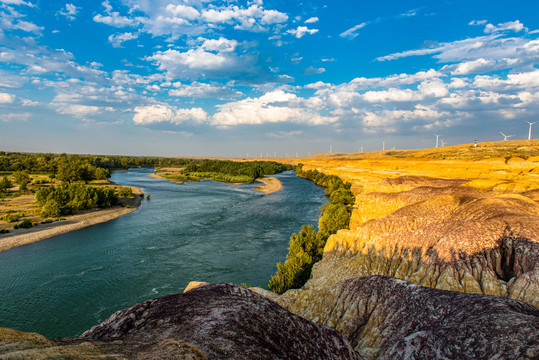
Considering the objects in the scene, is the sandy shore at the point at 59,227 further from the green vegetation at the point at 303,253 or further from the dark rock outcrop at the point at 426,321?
the dark rock outcrop at the point at 426,321

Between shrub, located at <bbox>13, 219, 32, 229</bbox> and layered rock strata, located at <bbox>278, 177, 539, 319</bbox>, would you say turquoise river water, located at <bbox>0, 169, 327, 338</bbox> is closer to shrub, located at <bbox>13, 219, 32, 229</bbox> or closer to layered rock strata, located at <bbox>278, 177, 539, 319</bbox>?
shrub, located at <bbox>13, 219, 32, 229</bbox>

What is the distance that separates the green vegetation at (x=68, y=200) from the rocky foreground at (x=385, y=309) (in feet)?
162

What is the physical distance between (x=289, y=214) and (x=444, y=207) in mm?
34757

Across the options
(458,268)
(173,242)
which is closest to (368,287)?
(458,268)

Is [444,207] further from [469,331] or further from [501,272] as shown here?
[469,331]

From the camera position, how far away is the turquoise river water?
22203 mm

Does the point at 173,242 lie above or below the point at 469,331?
below

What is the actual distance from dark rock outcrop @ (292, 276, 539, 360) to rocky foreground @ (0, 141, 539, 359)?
0.03 m

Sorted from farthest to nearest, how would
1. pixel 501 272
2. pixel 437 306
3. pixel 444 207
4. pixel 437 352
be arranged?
pixel 444 207 < pixel 501 272 < pixel 437 306 < pixel 437 352

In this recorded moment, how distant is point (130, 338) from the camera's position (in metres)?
5.57

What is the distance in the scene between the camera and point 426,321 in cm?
803

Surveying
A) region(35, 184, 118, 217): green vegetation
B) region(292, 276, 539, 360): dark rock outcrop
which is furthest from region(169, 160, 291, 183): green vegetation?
region(292, 276, 539, 360): dark rock outcrop

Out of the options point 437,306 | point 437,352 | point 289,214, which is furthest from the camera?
point 289,214

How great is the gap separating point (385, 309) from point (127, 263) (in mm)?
28826
